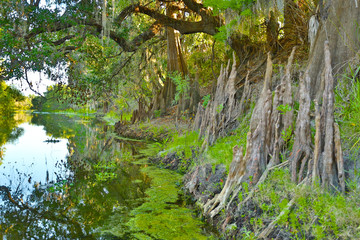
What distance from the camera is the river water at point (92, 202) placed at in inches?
193

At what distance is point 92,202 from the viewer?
6492mm

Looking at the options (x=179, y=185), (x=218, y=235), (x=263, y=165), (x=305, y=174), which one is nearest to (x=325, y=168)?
(x=305, y=174)

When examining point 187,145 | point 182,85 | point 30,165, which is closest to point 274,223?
point 187,145

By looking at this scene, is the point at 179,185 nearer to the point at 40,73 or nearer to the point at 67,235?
the point at 67,235

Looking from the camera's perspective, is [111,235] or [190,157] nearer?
[111,235]

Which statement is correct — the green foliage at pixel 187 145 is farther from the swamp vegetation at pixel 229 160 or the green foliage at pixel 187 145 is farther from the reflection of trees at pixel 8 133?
the reflection of trees at pixel 8 133

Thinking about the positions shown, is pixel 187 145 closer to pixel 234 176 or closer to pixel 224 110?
pixel 224 110

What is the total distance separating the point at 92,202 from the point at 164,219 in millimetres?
2025

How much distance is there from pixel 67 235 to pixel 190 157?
4127mm

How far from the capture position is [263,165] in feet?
15.7

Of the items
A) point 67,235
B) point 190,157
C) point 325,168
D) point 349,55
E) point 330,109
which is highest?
point 349,55

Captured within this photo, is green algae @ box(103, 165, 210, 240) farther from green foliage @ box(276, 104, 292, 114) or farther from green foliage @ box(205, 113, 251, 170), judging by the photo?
green foliage @ box(276, 104, 292, 114)

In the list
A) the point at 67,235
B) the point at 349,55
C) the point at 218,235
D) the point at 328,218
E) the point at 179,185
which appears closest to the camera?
the point at 328,218

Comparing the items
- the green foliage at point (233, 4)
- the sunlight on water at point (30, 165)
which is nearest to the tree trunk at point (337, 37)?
the green foliage at point (233, 4)
